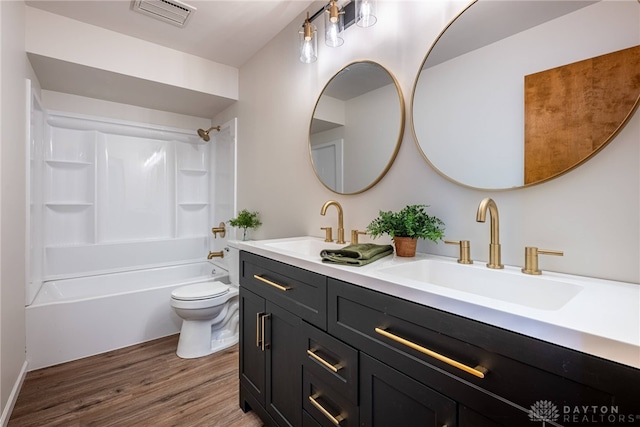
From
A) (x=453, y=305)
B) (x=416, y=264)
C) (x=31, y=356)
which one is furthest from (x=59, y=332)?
(x=453, y=305)

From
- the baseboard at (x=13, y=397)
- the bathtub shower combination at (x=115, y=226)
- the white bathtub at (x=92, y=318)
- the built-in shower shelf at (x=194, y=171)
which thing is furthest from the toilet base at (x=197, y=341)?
the built-in shower shelf at (x=194, y=171)

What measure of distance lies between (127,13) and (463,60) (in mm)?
2261

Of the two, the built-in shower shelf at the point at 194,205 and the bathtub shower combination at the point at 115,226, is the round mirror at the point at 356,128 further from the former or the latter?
the built-in shower shelf at the point at 194,205

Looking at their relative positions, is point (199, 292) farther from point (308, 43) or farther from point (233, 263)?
point (308, 43)

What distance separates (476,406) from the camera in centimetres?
64

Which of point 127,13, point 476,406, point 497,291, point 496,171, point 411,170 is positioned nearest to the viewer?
point 476,406

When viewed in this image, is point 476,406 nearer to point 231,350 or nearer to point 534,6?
point 534,6

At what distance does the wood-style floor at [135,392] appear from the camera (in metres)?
1.58

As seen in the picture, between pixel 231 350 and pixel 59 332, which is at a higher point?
pixel 59 332

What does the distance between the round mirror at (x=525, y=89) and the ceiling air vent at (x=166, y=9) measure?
1.73m

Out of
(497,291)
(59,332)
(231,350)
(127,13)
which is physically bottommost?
(231,350)

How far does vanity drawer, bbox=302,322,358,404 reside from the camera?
946 millimetres

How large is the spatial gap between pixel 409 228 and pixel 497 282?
1.13ft

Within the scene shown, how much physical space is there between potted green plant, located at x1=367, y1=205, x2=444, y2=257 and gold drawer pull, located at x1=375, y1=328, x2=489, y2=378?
0.44 meters
